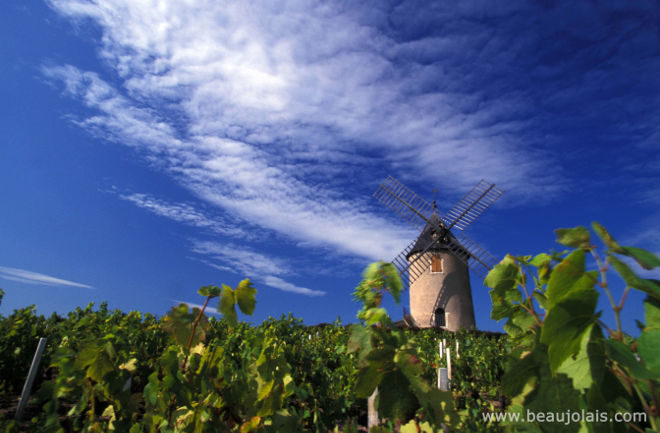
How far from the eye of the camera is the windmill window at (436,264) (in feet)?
66.6

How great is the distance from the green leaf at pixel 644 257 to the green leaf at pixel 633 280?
4 centimetres

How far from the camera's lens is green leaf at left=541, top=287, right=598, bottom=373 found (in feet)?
2.31

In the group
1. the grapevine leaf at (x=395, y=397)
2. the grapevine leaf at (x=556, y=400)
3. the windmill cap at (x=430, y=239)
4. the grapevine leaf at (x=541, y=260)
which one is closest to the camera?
the grapevine leaf at (x=556, y=400)

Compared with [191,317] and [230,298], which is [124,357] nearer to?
[191,317]

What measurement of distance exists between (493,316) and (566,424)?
0.60m

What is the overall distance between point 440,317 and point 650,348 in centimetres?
2045

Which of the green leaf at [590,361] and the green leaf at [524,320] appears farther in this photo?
the green leaf at [524,320]

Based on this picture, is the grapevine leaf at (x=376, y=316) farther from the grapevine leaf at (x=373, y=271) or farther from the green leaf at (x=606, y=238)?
the green leaf at (x=606, y=238)

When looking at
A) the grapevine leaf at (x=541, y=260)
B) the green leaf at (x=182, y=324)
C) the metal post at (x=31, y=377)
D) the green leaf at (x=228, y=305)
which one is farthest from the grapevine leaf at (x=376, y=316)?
the metal post at (x=31, y=377)

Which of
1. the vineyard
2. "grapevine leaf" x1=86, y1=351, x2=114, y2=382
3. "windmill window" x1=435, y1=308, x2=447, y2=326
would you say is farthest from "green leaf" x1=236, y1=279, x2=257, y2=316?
"windmill window" x1=435, y1=308, x2=447, y2=326

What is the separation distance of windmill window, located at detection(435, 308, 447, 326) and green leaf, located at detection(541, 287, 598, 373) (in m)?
20.2

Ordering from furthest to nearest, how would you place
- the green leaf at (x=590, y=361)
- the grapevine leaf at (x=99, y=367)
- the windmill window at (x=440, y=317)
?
the windmill window at (x=440, y=317) < the grapevine leaf at (x=99, y=367) < the green leaf at (x=590, y=361)

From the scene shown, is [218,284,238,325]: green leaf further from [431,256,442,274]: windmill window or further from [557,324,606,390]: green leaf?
[431,256,442,274]: windmill window

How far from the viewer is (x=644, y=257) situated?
77 cm
